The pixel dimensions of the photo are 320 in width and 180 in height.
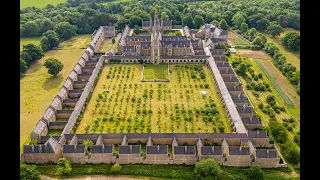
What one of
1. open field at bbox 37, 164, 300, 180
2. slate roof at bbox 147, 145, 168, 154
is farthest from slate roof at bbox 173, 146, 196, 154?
open field at bbox 37, 164, 300, 180

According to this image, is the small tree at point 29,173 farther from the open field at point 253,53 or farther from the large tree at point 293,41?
the large tree at point 293,41

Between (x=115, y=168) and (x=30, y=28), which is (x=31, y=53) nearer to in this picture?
(x=30, y=28)

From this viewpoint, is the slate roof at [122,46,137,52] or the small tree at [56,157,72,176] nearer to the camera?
the small tree at [56,157,72,176]

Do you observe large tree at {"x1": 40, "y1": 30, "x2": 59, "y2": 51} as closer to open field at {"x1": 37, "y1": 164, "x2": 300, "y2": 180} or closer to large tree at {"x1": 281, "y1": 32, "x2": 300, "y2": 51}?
open field at {"x1": 37, "y1": 164, "x2": 300, "y2": 180}
